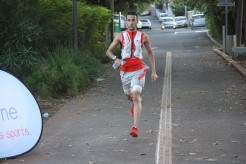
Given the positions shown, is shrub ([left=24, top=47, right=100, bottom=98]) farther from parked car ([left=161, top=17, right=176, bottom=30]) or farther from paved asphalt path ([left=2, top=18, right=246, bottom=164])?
parked car ([left=161, top=17, right=176, bottom=30])

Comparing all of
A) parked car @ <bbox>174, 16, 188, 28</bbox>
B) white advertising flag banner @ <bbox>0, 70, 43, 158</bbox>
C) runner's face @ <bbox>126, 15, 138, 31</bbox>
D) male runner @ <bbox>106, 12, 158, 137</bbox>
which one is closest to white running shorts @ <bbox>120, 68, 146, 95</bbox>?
male runner @ <bbox>106, 12, 158, 137</bbox>

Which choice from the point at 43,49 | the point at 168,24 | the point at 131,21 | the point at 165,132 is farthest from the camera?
the point at 168,24

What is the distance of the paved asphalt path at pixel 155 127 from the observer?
7.00 metres

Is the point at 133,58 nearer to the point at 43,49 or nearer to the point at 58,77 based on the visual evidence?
the point at 58,77

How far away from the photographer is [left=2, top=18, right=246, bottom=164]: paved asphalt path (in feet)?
23.0

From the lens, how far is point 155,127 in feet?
29.1

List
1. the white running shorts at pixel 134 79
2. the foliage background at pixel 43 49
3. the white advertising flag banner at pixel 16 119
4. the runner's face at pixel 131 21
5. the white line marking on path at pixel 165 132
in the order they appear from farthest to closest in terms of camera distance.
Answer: the foliage background at pixel 43 49, the white running shorts at pixel 134 79, the runner's face at pixel 131 21, the white line marking on path at pixel 165 132, the white advertising flag banner at pixel 16 119

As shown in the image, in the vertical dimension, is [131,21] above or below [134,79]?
above

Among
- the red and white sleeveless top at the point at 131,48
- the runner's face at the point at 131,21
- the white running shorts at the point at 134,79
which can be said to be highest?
the runner's face at the point at 131,21

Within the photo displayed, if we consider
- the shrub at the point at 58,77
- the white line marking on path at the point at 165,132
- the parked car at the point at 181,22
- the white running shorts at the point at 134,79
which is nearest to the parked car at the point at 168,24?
the parked car at the point at 181,22

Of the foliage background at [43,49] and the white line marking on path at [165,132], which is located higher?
the foliage background at [43,49]

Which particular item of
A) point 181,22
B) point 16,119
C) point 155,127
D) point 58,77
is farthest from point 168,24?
point 16,119

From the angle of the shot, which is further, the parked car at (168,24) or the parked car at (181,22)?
the parked car at (181,22)

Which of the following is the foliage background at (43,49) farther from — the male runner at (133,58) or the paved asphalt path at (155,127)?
the male runner at (133,58)
